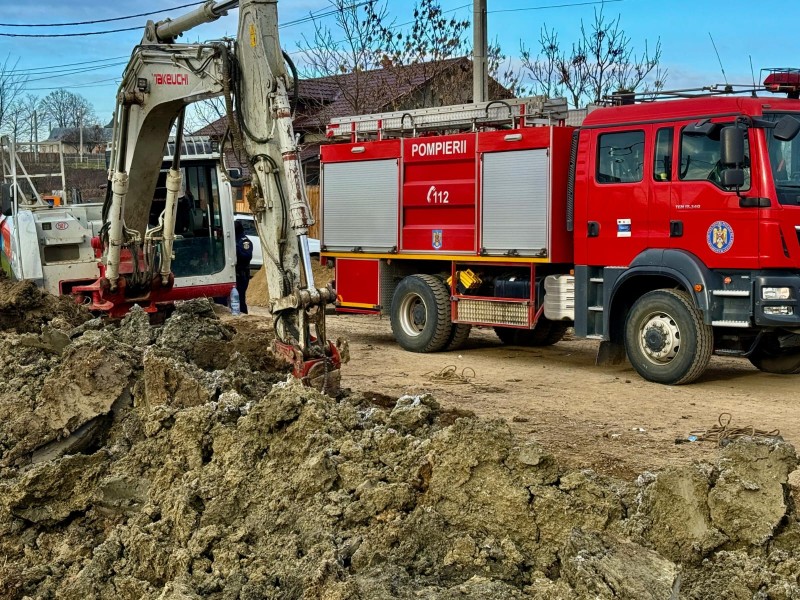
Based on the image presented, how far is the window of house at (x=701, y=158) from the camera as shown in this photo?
10.3m

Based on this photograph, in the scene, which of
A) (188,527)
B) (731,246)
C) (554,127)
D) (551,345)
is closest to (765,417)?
(731,246)

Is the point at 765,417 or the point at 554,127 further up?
the point at 554,127

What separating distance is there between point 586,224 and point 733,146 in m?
1.99

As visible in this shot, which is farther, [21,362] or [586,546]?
[21,362]

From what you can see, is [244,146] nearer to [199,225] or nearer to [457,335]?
[457,335]

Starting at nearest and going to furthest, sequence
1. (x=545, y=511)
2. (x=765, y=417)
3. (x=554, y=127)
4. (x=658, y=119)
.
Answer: (x=545, y=511), (x=765, y=417), (x=658, y=119), (x=554, y=127)

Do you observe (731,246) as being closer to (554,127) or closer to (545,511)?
(554,127)

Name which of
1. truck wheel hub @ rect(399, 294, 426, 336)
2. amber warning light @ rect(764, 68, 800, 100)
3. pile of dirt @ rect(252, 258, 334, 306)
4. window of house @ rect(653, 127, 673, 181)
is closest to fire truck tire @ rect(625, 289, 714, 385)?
window of house @ rect(653, 127, 673, 181)

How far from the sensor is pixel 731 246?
1022 cm

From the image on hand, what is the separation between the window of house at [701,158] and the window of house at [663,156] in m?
0.14

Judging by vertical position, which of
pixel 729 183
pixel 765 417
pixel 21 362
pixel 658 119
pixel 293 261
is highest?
pixel 658 119

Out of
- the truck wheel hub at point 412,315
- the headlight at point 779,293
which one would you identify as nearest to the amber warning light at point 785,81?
the headlight at point 779,293

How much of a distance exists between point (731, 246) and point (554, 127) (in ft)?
8.36

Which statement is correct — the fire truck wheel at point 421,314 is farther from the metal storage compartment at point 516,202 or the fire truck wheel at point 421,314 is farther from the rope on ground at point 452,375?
the rope on ground at point 452,375
